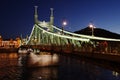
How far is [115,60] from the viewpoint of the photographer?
15.9 metres

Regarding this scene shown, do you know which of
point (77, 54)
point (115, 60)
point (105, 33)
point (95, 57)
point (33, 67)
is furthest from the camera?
point (33, 67)

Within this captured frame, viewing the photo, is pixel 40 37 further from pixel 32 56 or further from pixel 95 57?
pixel 95 57

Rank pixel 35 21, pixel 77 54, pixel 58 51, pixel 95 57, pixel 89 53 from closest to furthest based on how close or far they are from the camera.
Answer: pixel 95 57, pixel 89 53, pixel 77 54, pixel 58 51, pixel 35 21

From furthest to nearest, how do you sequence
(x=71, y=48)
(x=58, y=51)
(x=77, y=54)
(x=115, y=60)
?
(x=58, y=51) → (x=71, y=48) → (x=77, y=54) → (x=115, y=60)

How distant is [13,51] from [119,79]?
104 metres

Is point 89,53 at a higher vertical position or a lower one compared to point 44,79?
higher

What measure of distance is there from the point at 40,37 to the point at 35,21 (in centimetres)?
476

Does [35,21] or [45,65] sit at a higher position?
[35,21]

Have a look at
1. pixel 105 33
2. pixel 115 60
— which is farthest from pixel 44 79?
pixel 115 60

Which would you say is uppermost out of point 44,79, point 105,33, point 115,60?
point 105,33

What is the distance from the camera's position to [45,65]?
63.0m

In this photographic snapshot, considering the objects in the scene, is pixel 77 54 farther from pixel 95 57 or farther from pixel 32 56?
pixel 32 56

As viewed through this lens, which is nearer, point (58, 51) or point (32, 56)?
point (58, 51)

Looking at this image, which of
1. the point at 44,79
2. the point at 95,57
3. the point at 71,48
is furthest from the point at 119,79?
the point at 95,57
